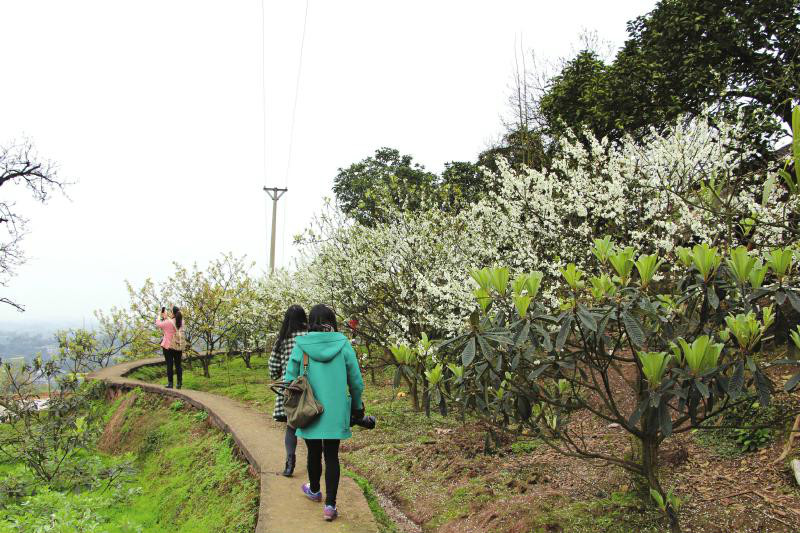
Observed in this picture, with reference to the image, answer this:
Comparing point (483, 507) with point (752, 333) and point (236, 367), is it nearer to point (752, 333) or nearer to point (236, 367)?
point (752, 333)

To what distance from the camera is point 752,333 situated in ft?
10.1

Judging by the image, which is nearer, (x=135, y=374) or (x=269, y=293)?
(x=269, y=293)

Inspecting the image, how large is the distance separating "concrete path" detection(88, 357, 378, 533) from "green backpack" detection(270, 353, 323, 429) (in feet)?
2.49

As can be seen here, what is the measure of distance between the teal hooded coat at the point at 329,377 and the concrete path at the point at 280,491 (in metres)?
0.68

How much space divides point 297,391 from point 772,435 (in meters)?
4.56

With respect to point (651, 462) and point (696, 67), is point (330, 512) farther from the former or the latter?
point (696, 67)

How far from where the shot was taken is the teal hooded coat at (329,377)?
164 inches

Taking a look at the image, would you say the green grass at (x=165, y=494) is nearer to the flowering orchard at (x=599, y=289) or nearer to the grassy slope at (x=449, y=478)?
the grassy slope at (x=449, y=478)

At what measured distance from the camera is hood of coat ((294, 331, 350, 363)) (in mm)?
4266

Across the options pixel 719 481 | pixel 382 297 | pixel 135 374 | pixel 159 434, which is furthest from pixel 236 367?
pixel 719 481

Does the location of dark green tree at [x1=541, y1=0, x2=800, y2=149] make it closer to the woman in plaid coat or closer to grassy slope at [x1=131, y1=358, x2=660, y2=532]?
grassy slope at [x1=131, y1=358, x2=660, y2=532]

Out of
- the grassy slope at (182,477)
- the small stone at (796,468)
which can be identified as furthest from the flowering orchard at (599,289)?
the grassy slope at (182,477)

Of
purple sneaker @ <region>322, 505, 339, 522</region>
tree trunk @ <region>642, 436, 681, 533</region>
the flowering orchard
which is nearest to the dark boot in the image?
purple sneaker @ <region>322, 505, 339, 522</region>

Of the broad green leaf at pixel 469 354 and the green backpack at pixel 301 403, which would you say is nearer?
the broad green leaf at pixel 469 354
